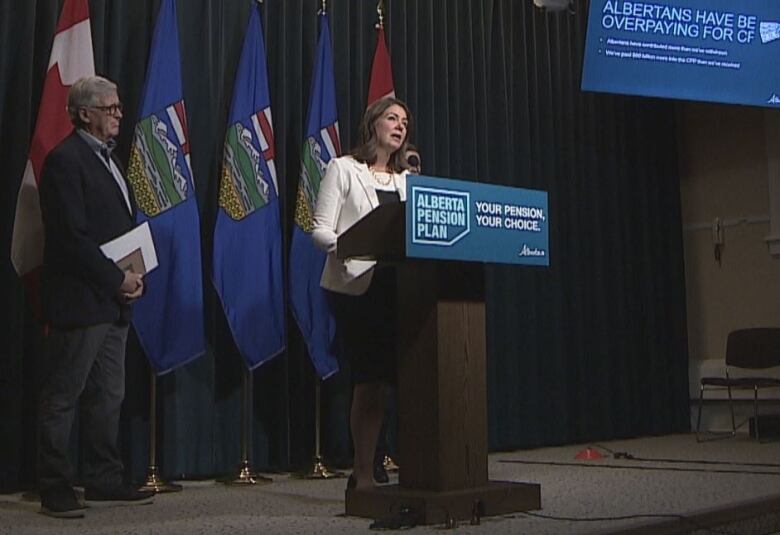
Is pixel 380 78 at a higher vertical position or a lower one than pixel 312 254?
higher

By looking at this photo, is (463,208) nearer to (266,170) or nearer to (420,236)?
(420,236)

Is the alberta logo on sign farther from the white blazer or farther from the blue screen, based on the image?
the blue screen

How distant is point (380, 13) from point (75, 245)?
2621 mm

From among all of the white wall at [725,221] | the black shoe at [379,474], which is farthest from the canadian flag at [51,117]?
the white wall at [725,221]

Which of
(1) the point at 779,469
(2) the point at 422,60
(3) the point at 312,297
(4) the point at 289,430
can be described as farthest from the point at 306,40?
(1) the point at 779,469

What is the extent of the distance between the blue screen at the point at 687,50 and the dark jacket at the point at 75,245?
2.91 metres

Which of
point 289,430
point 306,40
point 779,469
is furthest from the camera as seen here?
point 306,40

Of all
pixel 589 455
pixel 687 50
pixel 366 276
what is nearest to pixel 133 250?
pixel 366 276

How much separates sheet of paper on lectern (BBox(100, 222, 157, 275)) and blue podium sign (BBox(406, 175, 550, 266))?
3.85 feet

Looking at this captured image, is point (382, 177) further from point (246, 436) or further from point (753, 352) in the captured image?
point (753, 352)

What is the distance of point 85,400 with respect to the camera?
3.27 meters

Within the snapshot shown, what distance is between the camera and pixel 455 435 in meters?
2.73

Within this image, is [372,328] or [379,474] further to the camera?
[379,474]

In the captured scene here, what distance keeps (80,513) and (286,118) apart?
7.43 ft
